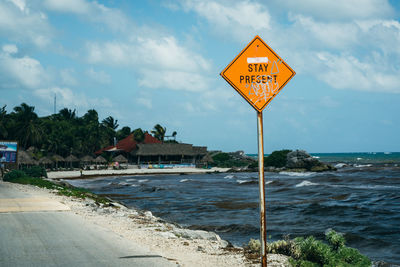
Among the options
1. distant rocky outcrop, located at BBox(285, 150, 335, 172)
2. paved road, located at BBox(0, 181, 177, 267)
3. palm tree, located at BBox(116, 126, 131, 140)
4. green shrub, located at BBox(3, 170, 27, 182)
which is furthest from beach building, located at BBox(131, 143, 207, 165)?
paved road, located at BBox(0, 181, 177, 267)

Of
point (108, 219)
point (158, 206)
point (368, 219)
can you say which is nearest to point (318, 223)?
point (368, 219)

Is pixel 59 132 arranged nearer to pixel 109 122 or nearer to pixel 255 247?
pixel 109 122

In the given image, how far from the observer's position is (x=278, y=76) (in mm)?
5270

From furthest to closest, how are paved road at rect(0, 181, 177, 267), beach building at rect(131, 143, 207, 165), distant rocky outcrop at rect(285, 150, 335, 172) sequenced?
beach building at rect(131, 143, 207, 165) → distant rocky outcrop at rect(285, 150, 335, 172) → paved road at rect(0, 181, 177, 267)

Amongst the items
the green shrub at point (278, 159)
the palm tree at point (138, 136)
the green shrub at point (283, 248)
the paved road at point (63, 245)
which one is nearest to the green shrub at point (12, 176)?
the paved road at point (63, 245)

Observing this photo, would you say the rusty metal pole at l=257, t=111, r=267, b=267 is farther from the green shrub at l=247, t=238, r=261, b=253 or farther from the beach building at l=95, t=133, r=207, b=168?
the beach building at l=95, t=133, r=207, b=168

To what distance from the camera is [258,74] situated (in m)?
5.29

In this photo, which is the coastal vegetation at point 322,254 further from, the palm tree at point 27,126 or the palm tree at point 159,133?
the palm tree at point 159,133

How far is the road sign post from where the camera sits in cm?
523

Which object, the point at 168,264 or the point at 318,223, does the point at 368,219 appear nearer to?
the point at 318,223

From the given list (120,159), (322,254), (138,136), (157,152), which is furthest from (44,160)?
(322,254)

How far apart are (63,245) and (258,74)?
520 cm

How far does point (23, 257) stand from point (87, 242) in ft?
4.96

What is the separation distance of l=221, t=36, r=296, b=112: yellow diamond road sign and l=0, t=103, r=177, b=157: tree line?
62.2 m
